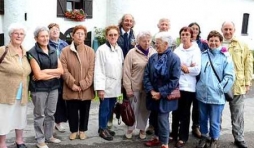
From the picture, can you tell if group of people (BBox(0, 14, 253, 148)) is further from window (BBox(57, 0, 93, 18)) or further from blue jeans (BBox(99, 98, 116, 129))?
window (BBox(57, 0, 93, 18))

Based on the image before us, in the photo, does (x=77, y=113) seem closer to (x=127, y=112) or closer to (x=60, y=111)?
(x=60, y=111)

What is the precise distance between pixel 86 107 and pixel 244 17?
15.6 m

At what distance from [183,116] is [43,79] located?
2103 mm

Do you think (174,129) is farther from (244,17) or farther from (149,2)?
(244,17)

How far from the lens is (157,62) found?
4617mm

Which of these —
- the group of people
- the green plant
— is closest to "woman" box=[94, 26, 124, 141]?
the group of people

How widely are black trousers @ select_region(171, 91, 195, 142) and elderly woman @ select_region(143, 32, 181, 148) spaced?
0.75 feet

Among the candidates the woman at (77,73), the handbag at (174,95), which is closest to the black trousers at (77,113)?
the woman at (77,73)

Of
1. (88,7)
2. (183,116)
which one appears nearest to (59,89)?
(183,116)

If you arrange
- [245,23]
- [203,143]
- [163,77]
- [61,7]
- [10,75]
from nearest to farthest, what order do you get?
[10,75], [163,77], [203,143], [61,7], [245,23]

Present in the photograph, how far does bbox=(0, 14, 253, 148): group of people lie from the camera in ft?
14.4

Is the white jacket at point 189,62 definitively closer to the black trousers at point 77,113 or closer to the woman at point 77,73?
the woman at point 77,73

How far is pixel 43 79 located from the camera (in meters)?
4.43

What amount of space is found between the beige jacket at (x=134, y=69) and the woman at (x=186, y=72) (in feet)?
1.70
